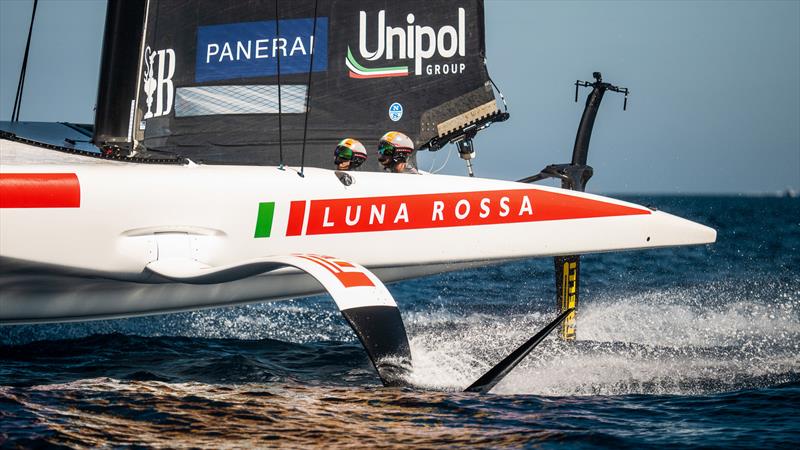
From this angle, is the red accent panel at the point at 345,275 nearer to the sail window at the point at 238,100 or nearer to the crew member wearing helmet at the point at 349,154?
the crew member wearing helmet at the point at 349,154

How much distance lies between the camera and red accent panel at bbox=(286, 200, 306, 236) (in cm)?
581

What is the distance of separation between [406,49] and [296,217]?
176cm

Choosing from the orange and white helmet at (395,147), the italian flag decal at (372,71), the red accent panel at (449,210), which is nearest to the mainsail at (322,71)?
the italian flag decal at (372,71)

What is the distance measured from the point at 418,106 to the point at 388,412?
9.63 feet

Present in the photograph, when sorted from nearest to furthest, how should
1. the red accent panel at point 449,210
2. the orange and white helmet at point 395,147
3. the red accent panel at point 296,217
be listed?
the red accent panel at point 296,217 < the red accent panel at point 449,210 < the orange and white helmet at point 395,147

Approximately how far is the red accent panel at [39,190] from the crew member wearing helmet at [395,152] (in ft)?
6.57

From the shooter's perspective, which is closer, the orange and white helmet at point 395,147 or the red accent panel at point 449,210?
the red accent panel at point 449,210

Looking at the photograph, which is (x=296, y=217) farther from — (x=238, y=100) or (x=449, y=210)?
(x=238, y=100)

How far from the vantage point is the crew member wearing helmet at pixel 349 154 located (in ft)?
21.0

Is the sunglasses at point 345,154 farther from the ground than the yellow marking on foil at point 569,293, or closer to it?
farther from the ground

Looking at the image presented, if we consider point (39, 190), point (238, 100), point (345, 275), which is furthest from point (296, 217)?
point (238, 100)

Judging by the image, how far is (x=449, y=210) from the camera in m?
6.16

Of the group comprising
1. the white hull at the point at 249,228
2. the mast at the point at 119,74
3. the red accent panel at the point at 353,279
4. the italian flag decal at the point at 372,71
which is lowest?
the red accent panel at the point at 353,279

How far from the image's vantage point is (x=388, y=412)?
4543 millimetres
